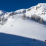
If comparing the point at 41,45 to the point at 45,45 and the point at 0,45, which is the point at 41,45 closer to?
the point at 45,45

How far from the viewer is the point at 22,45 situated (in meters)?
9.27

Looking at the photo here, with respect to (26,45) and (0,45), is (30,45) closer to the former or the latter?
(26,45)

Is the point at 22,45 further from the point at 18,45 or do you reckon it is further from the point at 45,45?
the point at 45,45

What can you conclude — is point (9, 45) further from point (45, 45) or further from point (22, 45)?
point (45, 45)

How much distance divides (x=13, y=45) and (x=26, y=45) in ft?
6.26

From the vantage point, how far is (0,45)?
919 centimetres

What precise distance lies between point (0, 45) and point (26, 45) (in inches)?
149

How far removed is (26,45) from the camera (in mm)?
9406

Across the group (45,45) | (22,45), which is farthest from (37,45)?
(22,45)

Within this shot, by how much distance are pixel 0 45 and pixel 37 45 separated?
17.9 ft

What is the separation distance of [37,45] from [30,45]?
41.9 inches

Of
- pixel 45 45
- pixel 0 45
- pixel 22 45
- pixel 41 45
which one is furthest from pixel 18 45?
pixel 45 45

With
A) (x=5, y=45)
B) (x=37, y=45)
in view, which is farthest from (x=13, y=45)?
(x=37, y=45)

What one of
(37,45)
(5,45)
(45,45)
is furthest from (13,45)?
(45,45)
